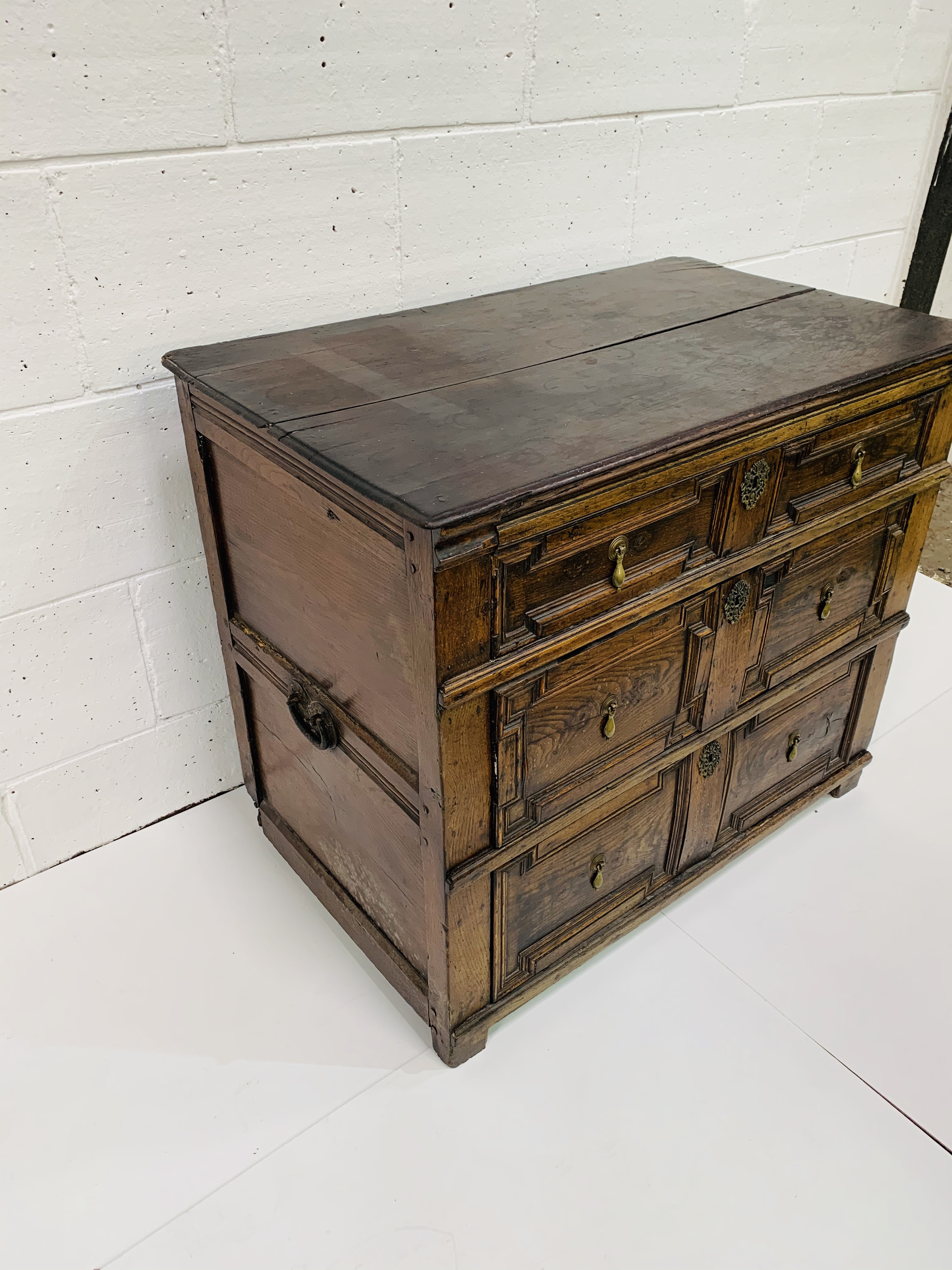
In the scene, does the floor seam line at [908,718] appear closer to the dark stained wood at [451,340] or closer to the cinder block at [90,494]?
the dark stained wood at [451,340]

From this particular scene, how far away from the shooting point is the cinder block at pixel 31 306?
1340mm

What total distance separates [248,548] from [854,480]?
38.2 inches

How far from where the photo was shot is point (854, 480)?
58.5 inches

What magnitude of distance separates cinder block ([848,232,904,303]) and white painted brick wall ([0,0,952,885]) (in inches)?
18.2

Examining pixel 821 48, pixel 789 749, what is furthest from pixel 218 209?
pixel 821 48

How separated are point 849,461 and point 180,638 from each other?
4.05 ft

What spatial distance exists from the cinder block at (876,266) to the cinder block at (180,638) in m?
1.94

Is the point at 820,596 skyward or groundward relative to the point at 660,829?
skyward

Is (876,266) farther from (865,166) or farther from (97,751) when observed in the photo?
(97,751)

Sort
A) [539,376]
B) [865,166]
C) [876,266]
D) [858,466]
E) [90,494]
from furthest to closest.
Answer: [876,266], [865,166], [90,494], [858,466], [539,376]

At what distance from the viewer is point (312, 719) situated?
144 cm

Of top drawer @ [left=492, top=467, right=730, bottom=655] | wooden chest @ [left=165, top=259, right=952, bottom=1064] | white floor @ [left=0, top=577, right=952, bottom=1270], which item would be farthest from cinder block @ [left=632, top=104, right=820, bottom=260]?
white floor @ [left=0, top=577, right=952, bottom=1270]

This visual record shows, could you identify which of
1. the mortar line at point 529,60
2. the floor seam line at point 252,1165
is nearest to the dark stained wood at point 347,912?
the floor seam line at point 252,1165

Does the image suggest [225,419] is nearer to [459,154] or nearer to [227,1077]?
[459,154]
